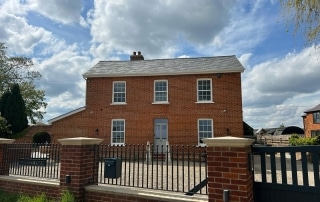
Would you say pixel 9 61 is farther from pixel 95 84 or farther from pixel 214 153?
pixel 214 153

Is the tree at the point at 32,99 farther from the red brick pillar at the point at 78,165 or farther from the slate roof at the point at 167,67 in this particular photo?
the red brick pillar at the point at 78,165

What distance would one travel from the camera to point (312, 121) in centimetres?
3584

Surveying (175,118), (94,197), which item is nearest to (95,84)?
(175,118)

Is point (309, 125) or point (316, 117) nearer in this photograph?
point (316, 117)

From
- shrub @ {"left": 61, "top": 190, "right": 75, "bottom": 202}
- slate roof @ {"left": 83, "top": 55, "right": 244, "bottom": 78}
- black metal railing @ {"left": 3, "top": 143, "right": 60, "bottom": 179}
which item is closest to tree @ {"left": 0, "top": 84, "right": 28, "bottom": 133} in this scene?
slate roof @ {"left": 83, "top": 55, "right": 244, "bottom": 78}

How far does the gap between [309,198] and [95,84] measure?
18239 millimetres

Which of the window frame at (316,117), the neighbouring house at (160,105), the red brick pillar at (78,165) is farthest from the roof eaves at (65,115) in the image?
the window frame at (316,117)

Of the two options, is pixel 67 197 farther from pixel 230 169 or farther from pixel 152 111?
pixel 152 111

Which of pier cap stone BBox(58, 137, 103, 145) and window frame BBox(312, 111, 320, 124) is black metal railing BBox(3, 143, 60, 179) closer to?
pier cap stone BBox(58, 137, 103, 145)

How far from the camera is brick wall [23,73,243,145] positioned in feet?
61.3

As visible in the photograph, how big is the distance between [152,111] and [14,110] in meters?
10.7

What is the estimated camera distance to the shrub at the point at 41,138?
20516 millimetres

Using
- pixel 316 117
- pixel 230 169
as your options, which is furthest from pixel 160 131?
pixel 316 117

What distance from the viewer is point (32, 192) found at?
7.43 metres
